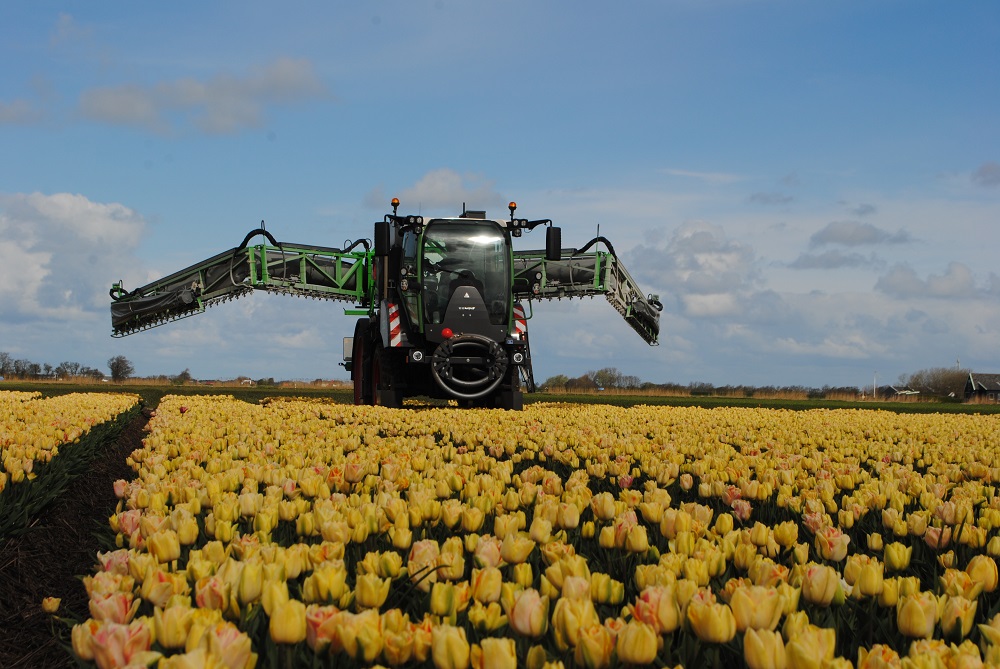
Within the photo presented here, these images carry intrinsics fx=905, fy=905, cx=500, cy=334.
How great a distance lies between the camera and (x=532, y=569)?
366 cm

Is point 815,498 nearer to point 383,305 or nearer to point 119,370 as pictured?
point 383,305

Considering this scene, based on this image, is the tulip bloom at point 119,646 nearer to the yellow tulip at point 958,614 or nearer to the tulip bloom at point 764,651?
the tulip bloom at point 764,651

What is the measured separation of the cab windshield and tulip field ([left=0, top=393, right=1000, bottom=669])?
411 inches

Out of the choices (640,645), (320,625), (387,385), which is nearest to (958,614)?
(640,645)

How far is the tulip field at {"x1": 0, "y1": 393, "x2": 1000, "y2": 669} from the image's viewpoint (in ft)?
7.75

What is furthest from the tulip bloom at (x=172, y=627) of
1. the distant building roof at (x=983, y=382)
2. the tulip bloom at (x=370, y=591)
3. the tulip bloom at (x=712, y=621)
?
the distant building roof at (x=983, y=382)

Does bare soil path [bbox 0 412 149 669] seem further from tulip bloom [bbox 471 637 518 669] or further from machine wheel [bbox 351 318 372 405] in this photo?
machine wheel [bbox 351 318 372 405]

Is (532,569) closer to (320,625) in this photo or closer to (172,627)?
(320,625)

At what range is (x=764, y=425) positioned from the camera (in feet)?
40.5

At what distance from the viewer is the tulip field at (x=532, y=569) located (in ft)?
7.75

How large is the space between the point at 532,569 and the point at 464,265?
A: 46.7ft

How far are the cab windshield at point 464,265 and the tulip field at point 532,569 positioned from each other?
10441mm

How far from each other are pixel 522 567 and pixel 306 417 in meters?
9.45

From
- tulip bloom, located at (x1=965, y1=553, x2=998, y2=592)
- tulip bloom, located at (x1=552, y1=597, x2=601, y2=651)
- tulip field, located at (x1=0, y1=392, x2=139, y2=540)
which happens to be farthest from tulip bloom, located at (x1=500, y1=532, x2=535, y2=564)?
tulip field, located at (x1=0, y1=392, x2=139, y2=540)
